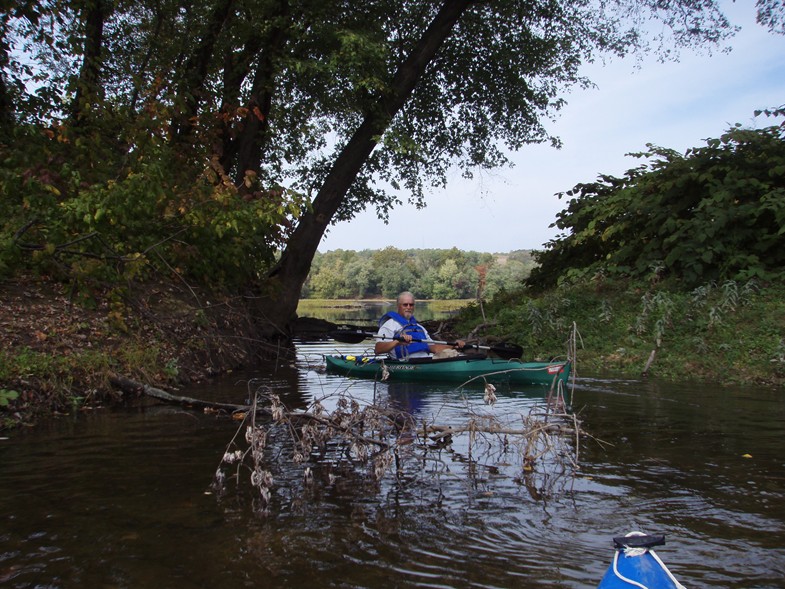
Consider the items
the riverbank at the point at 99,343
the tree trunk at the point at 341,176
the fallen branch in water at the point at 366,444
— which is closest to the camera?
the fallen branch in water at the point at 366,444

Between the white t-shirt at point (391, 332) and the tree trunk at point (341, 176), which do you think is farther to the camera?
the tree trunk at point (341, 176)

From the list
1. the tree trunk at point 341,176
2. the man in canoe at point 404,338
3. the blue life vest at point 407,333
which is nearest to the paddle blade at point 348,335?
the man in canoe at point 404,338

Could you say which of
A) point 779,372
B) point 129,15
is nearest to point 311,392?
point 779,372

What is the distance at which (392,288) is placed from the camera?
103 metres

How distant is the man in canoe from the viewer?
1219cm

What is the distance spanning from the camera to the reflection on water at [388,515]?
13.1ft

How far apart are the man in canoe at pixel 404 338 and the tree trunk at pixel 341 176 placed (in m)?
3.85

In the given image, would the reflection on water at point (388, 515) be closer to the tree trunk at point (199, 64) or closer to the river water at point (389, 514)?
the river water at point (389, 514)

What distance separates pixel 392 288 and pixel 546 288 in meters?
84.4

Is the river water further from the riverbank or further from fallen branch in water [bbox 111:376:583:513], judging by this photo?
the riverbank

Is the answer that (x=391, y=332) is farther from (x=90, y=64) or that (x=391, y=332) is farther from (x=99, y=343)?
(x=90, y=64)

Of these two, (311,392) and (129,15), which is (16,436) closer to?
(311,392)

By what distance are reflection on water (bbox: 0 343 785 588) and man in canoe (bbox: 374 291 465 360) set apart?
188 inches

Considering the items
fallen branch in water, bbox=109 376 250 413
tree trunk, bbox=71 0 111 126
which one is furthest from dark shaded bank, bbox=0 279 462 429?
tree trunk, bbox=71 0 111 126
